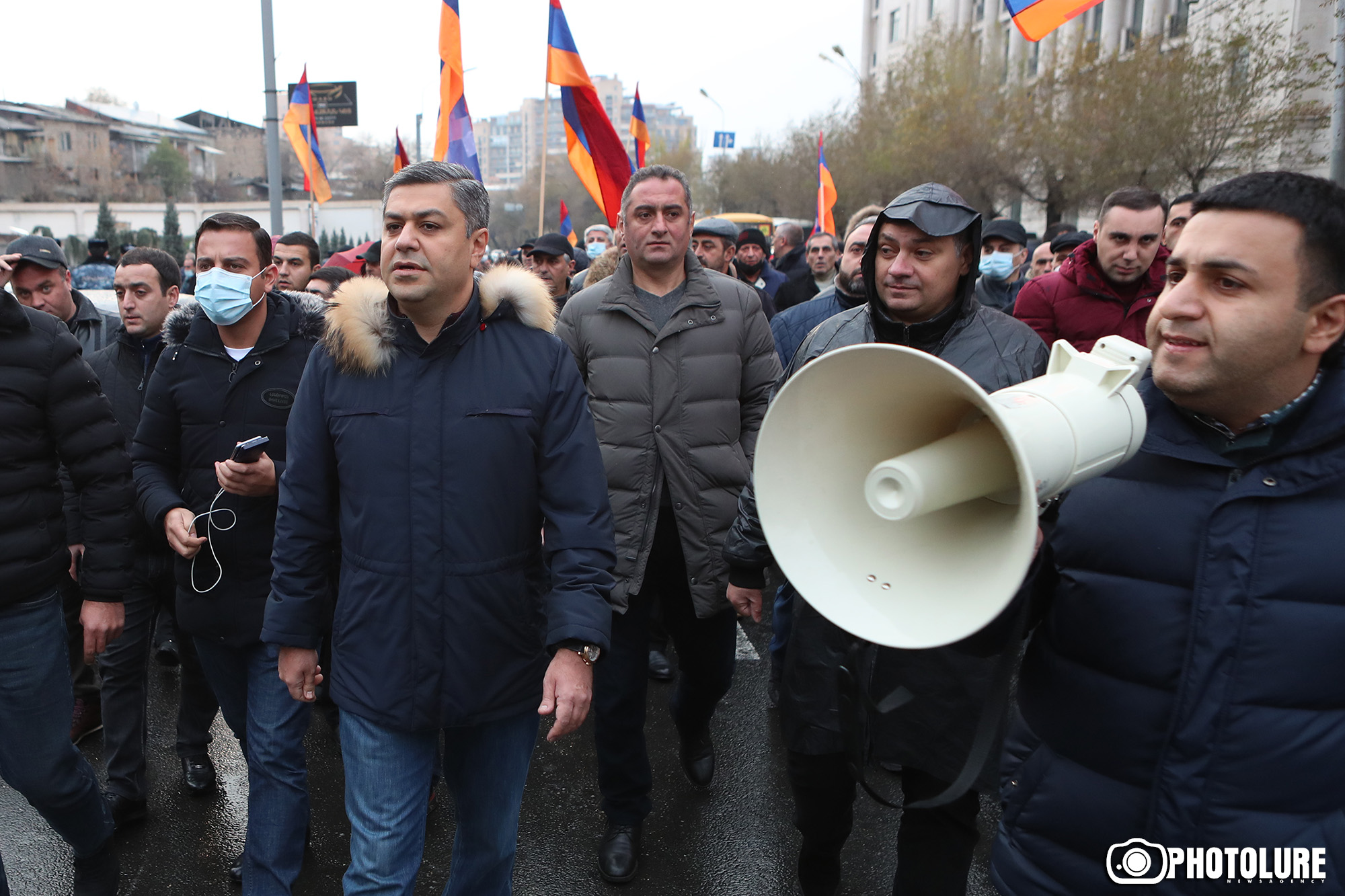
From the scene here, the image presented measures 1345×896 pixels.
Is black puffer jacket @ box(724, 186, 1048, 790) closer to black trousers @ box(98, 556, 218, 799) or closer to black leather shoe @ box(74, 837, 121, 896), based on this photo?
black leather shoe @ box(74, 837, 121, 896)

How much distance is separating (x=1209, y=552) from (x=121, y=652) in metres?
3.56

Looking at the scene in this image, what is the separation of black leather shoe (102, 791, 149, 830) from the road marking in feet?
8.70

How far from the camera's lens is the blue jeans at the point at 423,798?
222cm

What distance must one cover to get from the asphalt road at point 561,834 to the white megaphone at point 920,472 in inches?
80.4

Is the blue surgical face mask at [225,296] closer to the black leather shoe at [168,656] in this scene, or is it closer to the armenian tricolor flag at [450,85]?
the black leather shoe at [168,656]

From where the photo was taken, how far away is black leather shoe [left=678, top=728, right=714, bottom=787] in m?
3.68

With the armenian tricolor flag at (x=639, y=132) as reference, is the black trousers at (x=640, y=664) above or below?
below

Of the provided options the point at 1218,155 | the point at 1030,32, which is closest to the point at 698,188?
the point at 1218,155

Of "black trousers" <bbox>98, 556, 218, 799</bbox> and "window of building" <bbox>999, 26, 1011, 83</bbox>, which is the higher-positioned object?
"window of building" <bbox>999, 26, 1011, 83</bbox>

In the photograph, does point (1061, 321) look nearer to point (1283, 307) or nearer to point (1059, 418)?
point (1283, 307)

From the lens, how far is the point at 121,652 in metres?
3.56

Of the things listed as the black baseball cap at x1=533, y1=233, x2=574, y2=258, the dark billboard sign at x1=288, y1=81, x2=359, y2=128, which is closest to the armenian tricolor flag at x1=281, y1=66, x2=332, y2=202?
the dark billboard sign at x1=288, y1=81, x2=359, y2=128

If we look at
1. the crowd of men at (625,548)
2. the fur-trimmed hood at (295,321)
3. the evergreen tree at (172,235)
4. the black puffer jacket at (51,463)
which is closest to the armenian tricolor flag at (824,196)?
the crowd of men at (625,548)

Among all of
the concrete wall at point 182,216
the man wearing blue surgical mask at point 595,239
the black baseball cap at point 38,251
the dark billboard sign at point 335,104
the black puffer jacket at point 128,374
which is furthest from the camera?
the concrete wall at point 182,216
